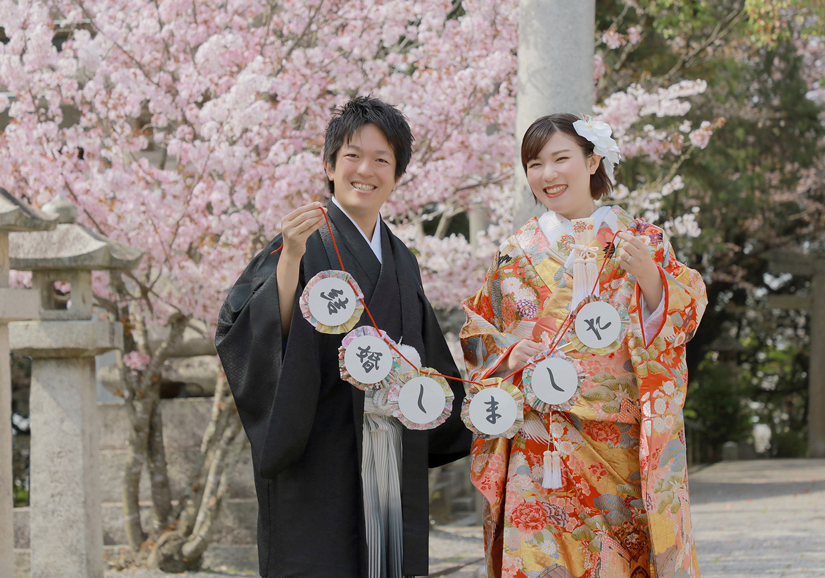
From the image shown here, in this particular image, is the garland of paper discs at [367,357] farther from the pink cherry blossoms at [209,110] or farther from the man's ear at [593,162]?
the pink cherry blossoms at [209,110]

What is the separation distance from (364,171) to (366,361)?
2.05 ft

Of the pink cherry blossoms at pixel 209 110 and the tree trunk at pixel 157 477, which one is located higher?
the pink cherry blossoms at pixel 209 110

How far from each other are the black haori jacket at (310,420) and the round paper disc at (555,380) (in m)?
0.41

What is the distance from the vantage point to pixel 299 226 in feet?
7.75

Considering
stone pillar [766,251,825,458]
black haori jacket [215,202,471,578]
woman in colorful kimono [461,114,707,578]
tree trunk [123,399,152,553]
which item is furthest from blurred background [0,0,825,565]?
stone pillar [766,251,825,458]

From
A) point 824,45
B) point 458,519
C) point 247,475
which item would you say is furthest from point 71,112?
point 824,45

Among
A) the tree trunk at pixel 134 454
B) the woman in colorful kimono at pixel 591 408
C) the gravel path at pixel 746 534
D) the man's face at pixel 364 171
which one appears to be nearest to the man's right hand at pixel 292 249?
the man's face at pixel 364 171

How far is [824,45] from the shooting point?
12820 mm

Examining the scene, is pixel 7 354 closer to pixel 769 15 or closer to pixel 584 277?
pixel 584 277

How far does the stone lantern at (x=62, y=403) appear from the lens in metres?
4.89

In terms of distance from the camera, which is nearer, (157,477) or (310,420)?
(310,420)

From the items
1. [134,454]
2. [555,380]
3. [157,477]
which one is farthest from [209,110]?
[555,380]

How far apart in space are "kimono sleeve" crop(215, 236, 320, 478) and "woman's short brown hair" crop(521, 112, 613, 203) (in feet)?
3.27

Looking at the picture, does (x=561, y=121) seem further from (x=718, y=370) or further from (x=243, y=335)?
(x=718, y=370)
